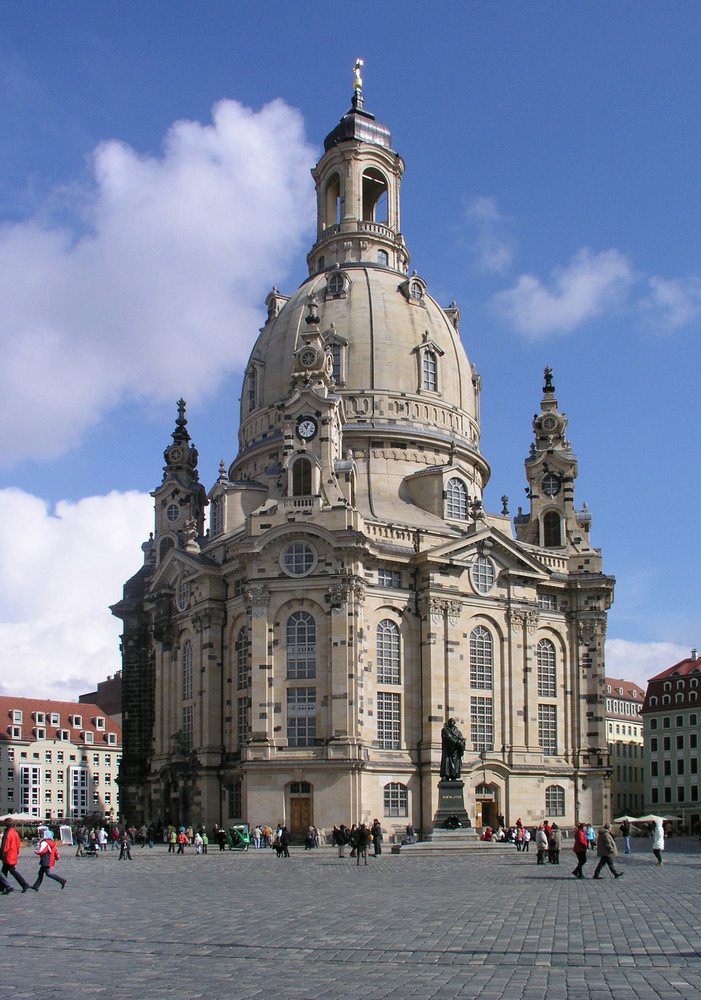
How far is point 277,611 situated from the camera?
66.9 metres

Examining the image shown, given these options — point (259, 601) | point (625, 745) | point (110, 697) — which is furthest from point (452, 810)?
point (110, 697)

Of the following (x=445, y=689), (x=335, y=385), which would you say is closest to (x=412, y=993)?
(x=445, y=689)

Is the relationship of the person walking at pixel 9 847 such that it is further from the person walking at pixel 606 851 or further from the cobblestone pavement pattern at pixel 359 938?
the person walking at pixel 606 851

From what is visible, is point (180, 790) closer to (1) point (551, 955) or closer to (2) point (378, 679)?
(2) point (378, 679)

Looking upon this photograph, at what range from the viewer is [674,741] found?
114312 millimetres

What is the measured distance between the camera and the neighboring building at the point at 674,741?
111938mm

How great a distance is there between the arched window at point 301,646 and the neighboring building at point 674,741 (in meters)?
58.3

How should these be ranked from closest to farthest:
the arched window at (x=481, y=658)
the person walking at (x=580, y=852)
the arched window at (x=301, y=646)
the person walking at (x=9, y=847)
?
the person walking at (x=9, y=847)
the person walking at (x=580, y=852)
the arched window at (x=301, y=646)
the arched window at (x=481, y=658)

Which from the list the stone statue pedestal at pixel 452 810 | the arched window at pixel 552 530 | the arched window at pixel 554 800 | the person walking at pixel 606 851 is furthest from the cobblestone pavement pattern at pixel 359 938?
the arched window at pixel 552 530

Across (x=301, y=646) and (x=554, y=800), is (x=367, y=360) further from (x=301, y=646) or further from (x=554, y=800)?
(x=554, y=800)

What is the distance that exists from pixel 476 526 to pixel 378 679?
11.6 metres

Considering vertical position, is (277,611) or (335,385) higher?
(335,385)

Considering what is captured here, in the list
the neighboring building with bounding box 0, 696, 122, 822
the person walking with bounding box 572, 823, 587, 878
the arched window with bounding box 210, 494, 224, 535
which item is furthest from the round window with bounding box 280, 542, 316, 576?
the neighboring building with bounding box 0, 696, 122, 822

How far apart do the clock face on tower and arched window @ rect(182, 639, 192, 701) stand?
15.7 metres
